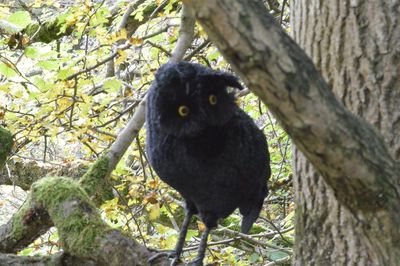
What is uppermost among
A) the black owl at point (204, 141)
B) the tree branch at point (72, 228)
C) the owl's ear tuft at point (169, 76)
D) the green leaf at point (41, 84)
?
the green leaf at point (41, 84)

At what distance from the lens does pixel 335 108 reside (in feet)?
3.83

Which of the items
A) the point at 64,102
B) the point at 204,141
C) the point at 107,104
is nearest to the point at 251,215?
the point at 204,141

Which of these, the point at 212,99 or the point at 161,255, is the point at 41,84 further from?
the point at 212,99

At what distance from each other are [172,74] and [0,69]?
1.48 meters

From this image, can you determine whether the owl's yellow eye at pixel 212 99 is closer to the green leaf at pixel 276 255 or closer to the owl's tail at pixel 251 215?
the owl's tail at pixel 251 215

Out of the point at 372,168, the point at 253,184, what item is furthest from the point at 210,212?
the point at 372,168

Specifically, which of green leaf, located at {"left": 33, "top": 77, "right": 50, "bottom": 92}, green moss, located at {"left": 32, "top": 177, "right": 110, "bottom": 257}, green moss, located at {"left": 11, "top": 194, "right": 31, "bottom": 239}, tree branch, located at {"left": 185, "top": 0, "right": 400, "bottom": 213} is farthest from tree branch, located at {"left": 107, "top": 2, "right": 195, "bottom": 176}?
tree branch, located at {"left": 185, "top": 0, "right": 400, "bottom": 213}

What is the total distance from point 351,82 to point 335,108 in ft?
2.09

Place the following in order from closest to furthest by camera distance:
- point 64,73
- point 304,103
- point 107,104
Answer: point 304,103
point 64,73
point 107,104

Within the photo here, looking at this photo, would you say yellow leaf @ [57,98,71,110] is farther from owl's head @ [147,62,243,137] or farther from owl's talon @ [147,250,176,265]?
owl's head @ [147,62,243,137]

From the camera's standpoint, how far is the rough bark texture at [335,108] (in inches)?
41.1

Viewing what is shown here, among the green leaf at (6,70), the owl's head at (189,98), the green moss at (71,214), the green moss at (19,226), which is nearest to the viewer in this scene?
the owl's head at (189,98)

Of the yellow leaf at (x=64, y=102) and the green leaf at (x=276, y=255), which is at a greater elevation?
the yellow leaf at (x=64, y=102)

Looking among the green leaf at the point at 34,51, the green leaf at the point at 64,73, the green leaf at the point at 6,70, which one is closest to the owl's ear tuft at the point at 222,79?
the green leaf at the point at 34,51
